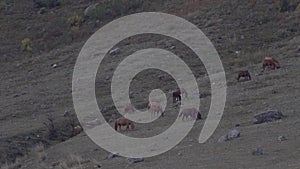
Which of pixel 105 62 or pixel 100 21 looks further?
pixel 100 21

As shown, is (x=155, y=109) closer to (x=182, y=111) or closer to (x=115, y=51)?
(x=182, y=111)

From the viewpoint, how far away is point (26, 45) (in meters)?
60.0

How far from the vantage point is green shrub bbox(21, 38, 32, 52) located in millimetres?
59384

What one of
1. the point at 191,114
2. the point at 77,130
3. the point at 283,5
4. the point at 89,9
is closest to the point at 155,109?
the point at 191,114

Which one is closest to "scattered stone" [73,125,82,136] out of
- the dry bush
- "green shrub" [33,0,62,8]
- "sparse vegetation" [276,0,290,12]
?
the dry bush

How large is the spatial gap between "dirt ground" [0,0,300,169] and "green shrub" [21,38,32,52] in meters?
0.45

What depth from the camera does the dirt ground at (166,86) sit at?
22188 millimetres

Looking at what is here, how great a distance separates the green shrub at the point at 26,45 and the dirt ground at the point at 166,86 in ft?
1.46

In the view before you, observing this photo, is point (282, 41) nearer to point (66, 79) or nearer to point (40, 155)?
point (66, 79)

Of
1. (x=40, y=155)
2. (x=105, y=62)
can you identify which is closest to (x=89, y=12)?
(x=105, y=62)

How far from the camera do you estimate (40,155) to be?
2961 centimetres

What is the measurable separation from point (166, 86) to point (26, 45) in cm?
2161

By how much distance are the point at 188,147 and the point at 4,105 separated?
19.6m

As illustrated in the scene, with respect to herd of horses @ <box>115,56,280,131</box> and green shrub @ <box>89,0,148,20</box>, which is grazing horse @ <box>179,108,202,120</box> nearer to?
herd of horses @ <box>115,56,280,131</box>
